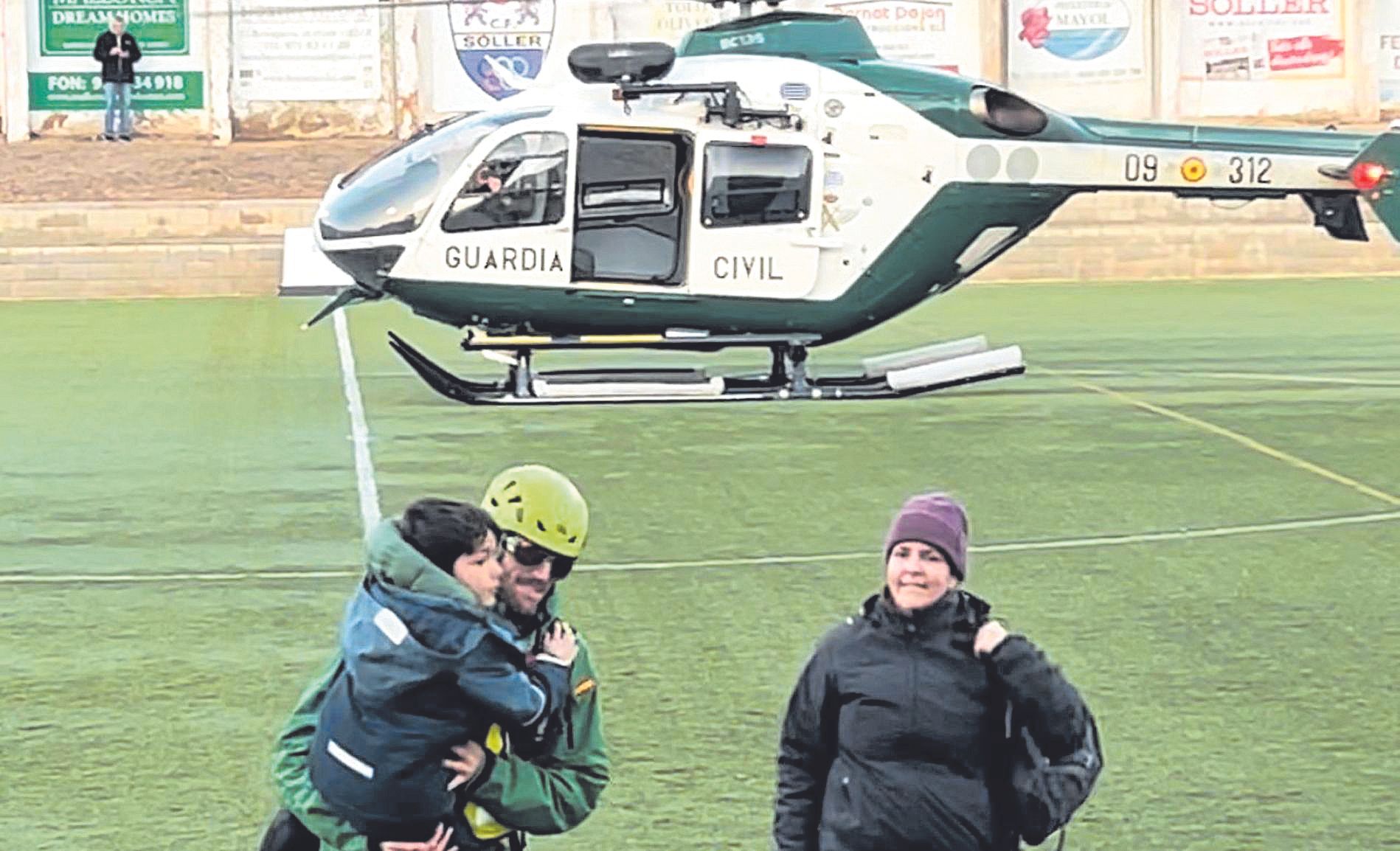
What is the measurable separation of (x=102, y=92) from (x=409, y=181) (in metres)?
24.5

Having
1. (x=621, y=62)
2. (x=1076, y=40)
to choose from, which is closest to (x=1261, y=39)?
(x=1076, y=40)

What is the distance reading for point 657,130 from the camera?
18.8 metres

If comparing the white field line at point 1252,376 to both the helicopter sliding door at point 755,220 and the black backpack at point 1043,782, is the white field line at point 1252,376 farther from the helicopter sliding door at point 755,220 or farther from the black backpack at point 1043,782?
the black backpack at point 1043,782

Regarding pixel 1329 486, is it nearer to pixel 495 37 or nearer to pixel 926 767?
pixel 926 767

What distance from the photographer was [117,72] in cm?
4141

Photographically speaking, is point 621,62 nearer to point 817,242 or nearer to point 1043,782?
point 817,242

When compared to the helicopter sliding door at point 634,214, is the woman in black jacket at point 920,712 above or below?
below

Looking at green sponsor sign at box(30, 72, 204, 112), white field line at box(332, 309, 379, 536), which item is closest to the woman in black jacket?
white field line at box(332, 309, 379, 536)

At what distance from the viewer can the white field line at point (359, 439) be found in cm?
1457

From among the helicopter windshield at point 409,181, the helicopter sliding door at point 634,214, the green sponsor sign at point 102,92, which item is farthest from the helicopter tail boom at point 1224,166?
the green sponsor sign at point 102,92

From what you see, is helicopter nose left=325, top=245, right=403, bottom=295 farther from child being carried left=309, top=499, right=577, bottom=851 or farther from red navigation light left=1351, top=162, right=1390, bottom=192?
child being carried left=309, top=499, right=577, bottom=851

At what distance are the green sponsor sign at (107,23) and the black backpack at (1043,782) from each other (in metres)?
38.4

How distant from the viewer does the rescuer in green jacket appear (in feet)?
16.7

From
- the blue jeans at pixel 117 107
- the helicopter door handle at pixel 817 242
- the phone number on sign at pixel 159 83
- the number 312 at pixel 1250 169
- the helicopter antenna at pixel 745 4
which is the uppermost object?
the phone number on sign at pixel 159 83
